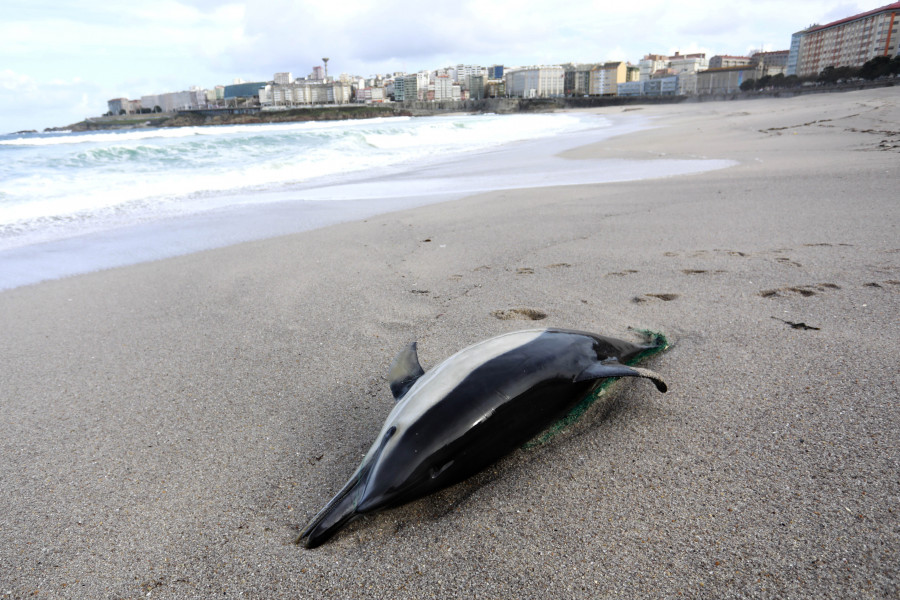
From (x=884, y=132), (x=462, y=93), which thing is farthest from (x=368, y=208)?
(x=462, y=93)

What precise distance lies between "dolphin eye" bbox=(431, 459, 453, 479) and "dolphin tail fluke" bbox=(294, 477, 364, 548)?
22 cm

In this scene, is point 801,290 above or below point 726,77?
below

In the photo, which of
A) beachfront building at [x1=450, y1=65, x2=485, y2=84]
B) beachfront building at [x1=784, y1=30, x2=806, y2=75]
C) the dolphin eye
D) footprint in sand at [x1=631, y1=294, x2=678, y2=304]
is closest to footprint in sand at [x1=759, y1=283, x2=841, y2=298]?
footprint in sand at [x1=631, y1=294, x2=678, y2=304]

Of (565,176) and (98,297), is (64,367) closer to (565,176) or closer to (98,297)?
(98,297)

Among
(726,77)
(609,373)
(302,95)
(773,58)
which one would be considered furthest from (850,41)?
(609,373)

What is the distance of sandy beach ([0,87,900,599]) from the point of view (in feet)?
4.79

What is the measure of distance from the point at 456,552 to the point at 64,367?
251cm

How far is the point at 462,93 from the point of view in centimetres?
13625

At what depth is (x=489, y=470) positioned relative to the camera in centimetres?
183

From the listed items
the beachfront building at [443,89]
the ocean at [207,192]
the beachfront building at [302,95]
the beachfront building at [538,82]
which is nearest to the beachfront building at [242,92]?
the beachfront building at [302,95]

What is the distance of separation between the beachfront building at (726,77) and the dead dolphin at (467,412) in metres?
105

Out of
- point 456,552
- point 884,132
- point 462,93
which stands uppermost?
point 462,93

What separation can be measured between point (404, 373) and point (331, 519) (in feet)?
2.25

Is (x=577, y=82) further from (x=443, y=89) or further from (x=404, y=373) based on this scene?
(x=404, y=373)
